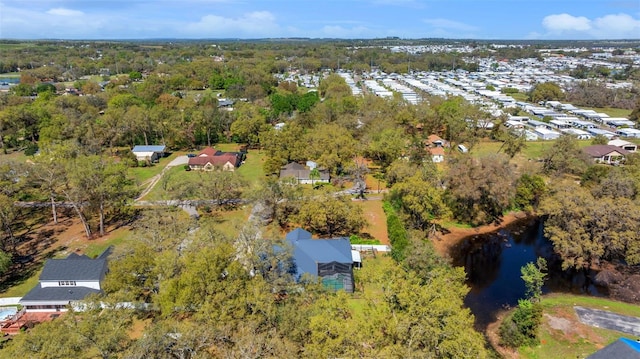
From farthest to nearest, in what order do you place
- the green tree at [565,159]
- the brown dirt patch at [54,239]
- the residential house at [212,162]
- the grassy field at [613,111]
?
the grassy field at [613,111], the residential house at [212,162], the green tree at [565,159], the brown dirt patch at [54,239]

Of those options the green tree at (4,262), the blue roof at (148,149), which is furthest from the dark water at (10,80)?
the green tree at (4,262)

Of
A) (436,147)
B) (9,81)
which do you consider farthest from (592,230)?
(9,81)

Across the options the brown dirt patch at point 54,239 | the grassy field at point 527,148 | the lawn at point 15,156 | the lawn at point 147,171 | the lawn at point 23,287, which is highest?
the grassy field at point 527,148

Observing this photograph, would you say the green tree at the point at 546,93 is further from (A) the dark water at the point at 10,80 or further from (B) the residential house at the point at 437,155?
(A) the dark water at the point at 10,80

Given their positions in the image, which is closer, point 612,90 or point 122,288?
point 122,288

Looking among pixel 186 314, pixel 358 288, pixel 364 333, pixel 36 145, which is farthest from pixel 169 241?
pixel 36 145

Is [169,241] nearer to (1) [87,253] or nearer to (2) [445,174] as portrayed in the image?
(1) [87,253]

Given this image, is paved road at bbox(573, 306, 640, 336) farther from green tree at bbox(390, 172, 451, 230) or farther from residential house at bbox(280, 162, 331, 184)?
residential house at bbox(280, 162, 331, 184)

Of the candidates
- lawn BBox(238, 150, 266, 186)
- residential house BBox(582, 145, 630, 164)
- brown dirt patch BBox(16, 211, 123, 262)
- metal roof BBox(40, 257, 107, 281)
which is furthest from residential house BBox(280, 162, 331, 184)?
residential house BBox(582, 145, 630, 164)
